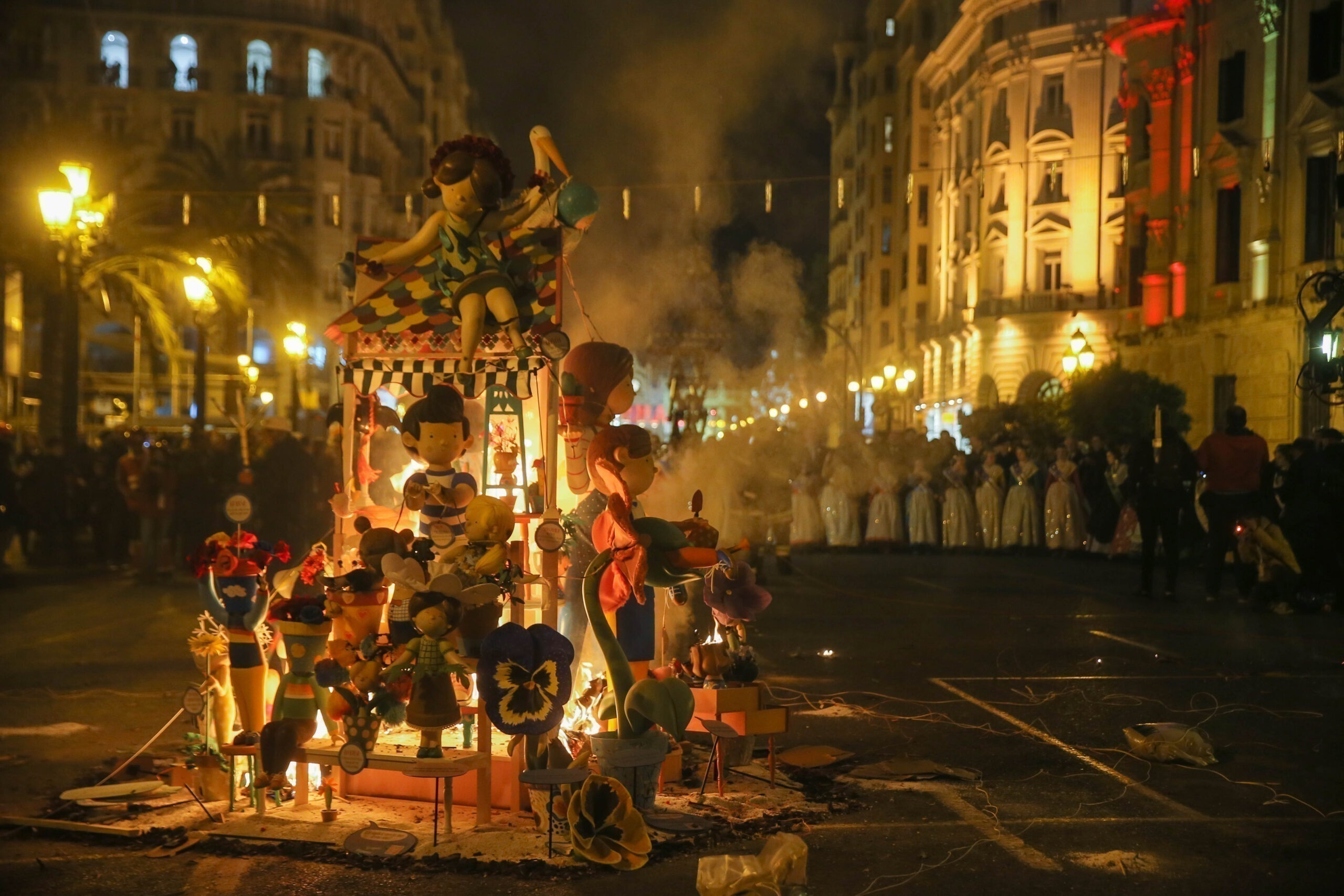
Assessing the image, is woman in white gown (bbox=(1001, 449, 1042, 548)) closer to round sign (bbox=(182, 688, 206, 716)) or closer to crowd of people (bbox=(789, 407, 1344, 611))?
crowd of people (bbox=(789, 407, 1344, 611))

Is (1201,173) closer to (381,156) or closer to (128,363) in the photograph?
(128,363)

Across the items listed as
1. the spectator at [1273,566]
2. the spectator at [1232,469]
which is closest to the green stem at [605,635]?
the spectator at [1232,469]

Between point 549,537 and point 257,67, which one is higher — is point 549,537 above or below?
below

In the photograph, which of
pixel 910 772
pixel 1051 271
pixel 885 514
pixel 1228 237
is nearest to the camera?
pixel 910 772

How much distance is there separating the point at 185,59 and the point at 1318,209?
164 feet

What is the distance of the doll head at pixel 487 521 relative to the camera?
18.8 feet

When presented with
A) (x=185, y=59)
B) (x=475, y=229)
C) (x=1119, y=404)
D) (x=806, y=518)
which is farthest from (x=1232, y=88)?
(x=185, y=59)

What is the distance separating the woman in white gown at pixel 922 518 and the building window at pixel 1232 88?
15431 millimetres

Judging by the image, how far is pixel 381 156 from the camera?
65938mm

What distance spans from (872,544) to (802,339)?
4249 cm

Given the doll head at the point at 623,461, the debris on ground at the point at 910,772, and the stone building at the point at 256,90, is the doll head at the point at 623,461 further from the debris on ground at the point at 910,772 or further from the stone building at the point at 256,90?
the stone building at the point at 256,90

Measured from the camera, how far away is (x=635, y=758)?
Answer: 5574 mm

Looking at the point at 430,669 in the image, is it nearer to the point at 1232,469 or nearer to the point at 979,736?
the point at 979,736

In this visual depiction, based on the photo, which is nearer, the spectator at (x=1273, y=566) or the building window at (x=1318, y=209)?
the spectator at (x=1273, y=566)
